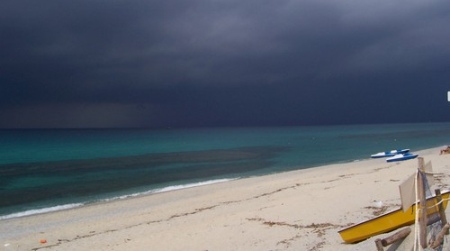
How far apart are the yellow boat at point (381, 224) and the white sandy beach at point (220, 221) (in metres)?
0.16

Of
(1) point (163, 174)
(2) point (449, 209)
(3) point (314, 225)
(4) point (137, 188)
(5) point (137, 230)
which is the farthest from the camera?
(1) point (163, 174)

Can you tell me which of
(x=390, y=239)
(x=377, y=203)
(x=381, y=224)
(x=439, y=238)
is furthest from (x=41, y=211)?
(x=439, y=238)

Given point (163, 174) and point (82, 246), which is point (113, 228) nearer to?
point (82, 246)

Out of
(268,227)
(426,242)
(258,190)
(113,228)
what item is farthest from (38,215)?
(426,242)

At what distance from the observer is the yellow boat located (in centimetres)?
838

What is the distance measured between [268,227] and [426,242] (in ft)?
17.2

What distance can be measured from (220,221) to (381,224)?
19.0ft

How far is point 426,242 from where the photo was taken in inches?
282

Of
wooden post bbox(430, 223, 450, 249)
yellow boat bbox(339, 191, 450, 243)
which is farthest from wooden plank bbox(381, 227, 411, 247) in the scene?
yellow boat bbox(339, 191, 450, 243)

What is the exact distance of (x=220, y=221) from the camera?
1339 cm

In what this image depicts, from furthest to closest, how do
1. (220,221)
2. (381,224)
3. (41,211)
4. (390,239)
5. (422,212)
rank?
(41,211) → (220,221) → (381,224) → (422,212) → (390,239)

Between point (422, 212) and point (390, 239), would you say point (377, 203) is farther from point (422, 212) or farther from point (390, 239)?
point (390, 239)

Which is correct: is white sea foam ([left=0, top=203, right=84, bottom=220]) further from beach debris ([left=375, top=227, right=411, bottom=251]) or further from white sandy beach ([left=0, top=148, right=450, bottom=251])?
beach debris ([left=375, top=227, right=411, bottom=251])

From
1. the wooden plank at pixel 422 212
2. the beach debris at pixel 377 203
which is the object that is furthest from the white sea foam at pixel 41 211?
the wooden plank at pixel 422 212
